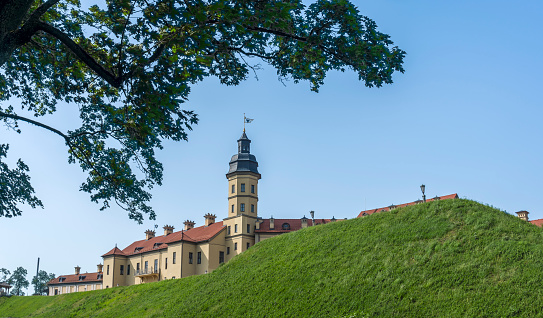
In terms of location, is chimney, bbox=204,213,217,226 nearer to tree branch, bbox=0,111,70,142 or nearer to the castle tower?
the castle tower

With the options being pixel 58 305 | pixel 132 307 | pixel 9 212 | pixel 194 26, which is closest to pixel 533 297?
pixel 194 26

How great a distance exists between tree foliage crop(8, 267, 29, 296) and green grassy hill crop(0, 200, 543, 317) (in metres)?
98.1

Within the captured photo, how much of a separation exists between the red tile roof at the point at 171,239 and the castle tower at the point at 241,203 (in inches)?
83.7

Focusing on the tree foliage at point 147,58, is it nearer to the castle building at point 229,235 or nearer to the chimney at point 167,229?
the castle building at point 229,235

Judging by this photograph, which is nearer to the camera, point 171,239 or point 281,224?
point 281,224

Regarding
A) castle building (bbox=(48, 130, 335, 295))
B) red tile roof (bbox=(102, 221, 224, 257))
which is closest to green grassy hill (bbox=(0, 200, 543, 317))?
castle building (bbox=(48, 130, 335, 295))

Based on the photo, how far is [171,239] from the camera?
64.3 m

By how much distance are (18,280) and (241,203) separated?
85.6 m

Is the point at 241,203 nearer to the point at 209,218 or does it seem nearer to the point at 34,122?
the point at 209,218

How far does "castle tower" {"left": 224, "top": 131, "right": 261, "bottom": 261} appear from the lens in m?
57.5

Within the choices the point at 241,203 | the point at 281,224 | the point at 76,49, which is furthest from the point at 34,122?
the point at 281,224

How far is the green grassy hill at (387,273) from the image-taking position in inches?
701

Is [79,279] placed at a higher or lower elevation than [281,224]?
lower

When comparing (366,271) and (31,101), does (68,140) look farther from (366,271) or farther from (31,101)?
(366,271)
